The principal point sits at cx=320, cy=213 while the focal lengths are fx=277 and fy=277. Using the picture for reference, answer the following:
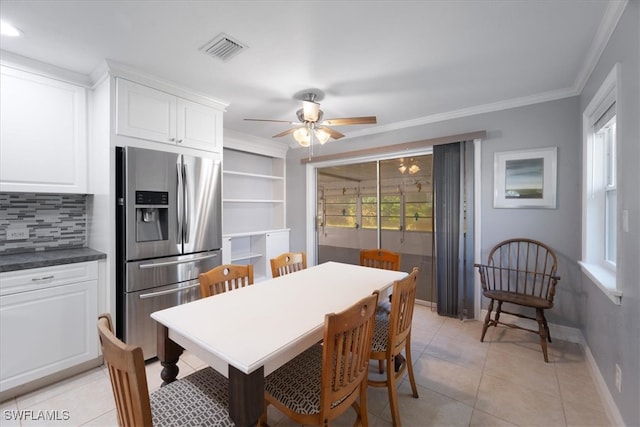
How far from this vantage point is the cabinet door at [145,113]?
7.38 ft

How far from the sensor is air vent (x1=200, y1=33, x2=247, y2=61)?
190cm

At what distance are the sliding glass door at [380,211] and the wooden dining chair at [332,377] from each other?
2.48 m

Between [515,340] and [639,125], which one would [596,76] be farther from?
[515,340]

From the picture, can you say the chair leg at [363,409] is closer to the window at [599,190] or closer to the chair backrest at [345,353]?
the chair backrest at [345,353]

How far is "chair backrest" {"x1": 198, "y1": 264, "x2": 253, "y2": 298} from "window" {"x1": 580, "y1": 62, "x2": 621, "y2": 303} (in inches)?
100

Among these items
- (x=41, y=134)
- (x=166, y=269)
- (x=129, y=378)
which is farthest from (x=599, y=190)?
(x=41, y=134)

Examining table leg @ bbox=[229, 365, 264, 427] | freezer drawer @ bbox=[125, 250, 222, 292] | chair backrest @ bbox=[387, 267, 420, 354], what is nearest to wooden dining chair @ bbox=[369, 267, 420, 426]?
chair backrest @ bbox=[387, 267, 420, 354]

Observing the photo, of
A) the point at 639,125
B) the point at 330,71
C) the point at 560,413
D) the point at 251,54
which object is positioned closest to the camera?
the point at 639,125

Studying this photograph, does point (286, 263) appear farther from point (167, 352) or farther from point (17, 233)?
point (17, 233)

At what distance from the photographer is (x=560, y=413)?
69.5 inches

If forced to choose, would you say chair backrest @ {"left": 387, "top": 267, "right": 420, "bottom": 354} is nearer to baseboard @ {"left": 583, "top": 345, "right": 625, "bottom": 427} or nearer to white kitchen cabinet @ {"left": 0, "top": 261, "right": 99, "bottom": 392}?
baseboard @ {"left": 583, "top": 345, "right": 625, "bottom": 427}

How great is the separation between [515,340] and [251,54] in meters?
3.47

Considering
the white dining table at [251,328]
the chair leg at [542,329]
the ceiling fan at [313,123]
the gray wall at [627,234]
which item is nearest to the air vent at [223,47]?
the ceiling fan at [313,123]

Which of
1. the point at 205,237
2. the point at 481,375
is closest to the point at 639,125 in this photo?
the point at 481,375
